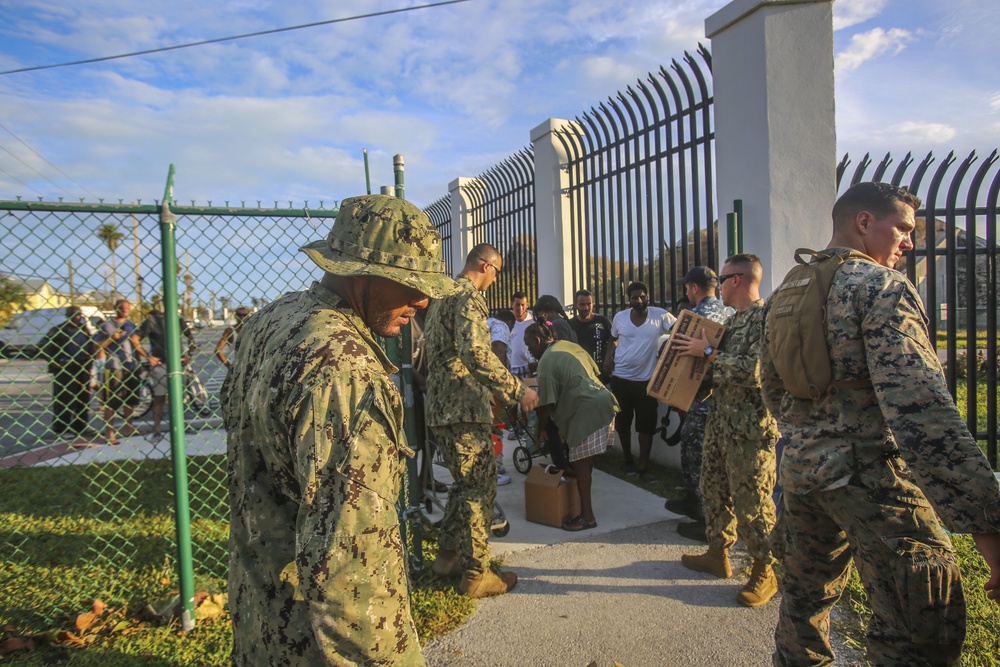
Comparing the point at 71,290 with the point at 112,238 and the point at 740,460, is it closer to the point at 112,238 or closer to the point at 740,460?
the point at 112,238

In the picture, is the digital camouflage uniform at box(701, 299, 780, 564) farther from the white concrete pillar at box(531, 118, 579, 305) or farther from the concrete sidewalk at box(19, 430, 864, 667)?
the white concrete pillar at box(531, 118, 579, 305)

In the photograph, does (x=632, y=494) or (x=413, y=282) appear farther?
(x=632, y=494)

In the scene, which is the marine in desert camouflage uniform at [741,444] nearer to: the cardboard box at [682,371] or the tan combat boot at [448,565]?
the cardboard box at [682,371]

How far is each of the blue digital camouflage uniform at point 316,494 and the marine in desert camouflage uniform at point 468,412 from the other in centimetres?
184

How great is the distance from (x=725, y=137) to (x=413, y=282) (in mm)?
4562

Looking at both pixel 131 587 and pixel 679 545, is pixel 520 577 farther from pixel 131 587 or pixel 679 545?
pixel 131 587

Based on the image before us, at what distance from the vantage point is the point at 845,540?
2.20 metres

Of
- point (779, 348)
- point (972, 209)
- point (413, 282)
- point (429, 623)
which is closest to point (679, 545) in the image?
point (429, 623)

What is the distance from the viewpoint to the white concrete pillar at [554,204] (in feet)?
24.9

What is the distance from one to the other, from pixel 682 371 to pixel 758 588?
4.24 ft

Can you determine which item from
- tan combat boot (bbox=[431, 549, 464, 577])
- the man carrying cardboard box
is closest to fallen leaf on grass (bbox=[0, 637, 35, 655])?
tan combat boot (bbox=[431, 549, 464, 577])

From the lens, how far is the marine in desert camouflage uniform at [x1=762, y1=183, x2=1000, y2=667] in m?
1.70

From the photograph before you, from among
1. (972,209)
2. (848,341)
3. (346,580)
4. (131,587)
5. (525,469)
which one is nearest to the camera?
(346,580)

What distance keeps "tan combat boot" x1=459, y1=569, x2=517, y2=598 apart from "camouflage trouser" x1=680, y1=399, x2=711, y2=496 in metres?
1.84
